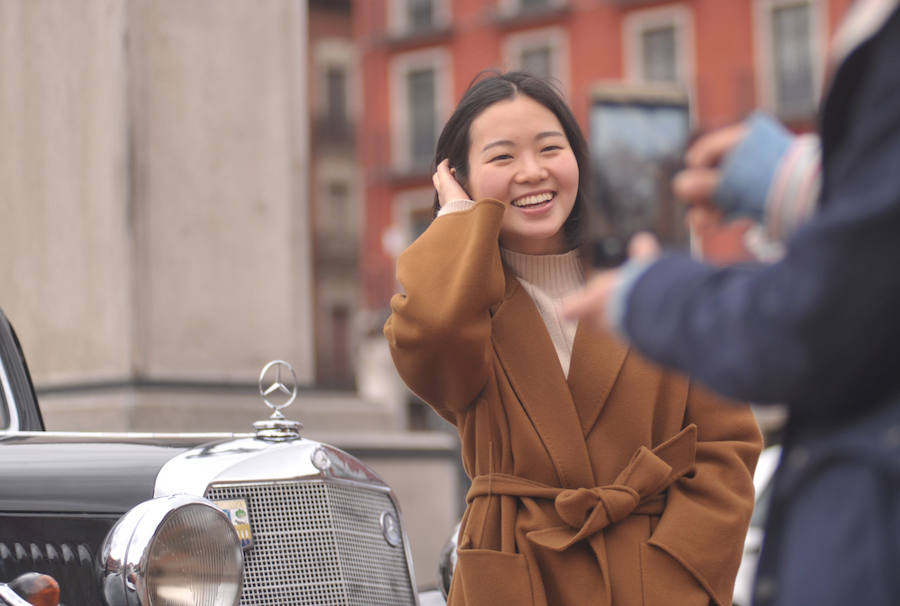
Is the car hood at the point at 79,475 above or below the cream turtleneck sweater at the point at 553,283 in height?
below

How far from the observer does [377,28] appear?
28609 mm

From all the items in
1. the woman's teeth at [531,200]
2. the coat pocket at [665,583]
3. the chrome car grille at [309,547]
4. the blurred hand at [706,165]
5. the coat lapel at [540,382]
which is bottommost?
the chrome car grille at [309,547]

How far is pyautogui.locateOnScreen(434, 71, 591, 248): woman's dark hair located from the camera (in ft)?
7.23

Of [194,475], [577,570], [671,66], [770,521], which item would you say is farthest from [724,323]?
[671,66]

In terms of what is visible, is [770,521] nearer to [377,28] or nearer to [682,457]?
[682,457]

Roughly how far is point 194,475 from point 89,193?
311 cm

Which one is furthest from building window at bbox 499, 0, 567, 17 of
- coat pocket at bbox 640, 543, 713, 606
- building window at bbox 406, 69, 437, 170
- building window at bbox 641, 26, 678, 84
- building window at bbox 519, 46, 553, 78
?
coat pocket at bbox 640, 543, 713, 606

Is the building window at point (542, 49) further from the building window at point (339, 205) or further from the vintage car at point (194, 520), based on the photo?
the vintage car at point (194, 520)

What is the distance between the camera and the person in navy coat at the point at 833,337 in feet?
3.53

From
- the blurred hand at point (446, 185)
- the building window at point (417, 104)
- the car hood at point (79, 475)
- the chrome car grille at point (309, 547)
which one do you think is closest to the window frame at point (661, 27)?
the building window at point (417, 104)

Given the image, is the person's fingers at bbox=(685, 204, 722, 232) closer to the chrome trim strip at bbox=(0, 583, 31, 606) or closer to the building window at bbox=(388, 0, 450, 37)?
the chrome trim strip at bbox=(0, 583, 31, 606)

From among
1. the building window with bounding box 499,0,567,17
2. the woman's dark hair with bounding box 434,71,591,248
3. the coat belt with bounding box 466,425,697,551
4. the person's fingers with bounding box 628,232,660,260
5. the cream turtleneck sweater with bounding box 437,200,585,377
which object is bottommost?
the coat belt with bounding box 466,425,697,551

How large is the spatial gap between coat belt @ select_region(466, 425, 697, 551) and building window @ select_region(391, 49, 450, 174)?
25.6 m

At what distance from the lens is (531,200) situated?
6.97 feet
